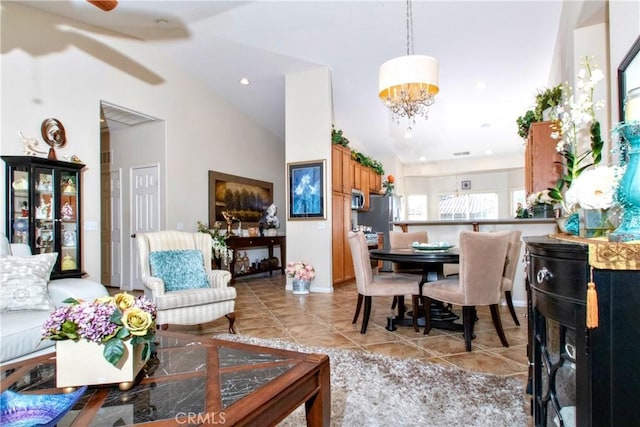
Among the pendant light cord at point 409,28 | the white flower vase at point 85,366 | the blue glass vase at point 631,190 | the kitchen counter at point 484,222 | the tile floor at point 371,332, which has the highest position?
the pendant light cord at point 409,28

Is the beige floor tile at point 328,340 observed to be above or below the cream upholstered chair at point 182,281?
below

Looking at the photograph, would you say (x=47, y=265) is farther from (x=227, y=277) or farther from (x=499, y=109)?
(x=499, y=109)

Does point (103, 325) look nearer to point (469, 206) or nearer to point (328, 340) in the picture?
point (328, 340)

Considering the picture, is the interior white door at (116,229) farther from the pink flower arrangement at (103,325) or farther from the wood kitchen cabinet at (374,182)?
the pink flower arrangement at (103,325)

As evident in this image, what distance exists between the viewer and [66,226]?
405cm

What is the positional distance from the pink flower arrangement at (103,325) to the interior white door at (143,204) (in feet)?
15.2

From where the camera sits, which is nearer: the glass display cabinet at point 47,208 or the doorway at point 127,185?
the glass display cabinet at point 47,208

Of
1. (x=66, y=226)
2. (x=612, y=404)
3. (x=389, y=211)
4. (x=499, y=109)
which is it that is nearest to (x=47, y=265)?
(x=66, y=226)

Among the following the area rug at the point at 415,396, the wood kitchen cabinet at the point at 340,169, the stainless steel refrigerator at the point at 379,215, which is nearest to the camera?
the area rug at the point at 415,396

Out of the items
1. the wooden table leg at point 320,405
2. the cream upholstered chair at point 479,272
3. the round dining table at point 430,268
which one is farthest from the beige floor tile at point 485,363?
the wooden table leg at point 320,405

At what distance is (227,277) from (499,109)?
5.95m

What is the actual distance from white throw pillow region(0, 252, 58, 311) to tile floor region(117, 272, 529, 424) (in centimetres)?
137

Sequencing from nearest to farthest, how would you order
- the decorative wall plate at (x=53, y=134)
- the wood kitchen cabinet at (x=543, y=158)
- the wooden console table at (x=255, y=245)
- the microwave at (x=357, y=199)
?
the wood kitchen cabinet at (x=543, y=158) → the decorative wall plate at (x=53, y=134) → the wooden console table at (x=255, y=245) → the microwave at (x=357, y=199)

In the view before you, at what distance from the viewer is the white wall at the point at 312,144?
17.6 feet
